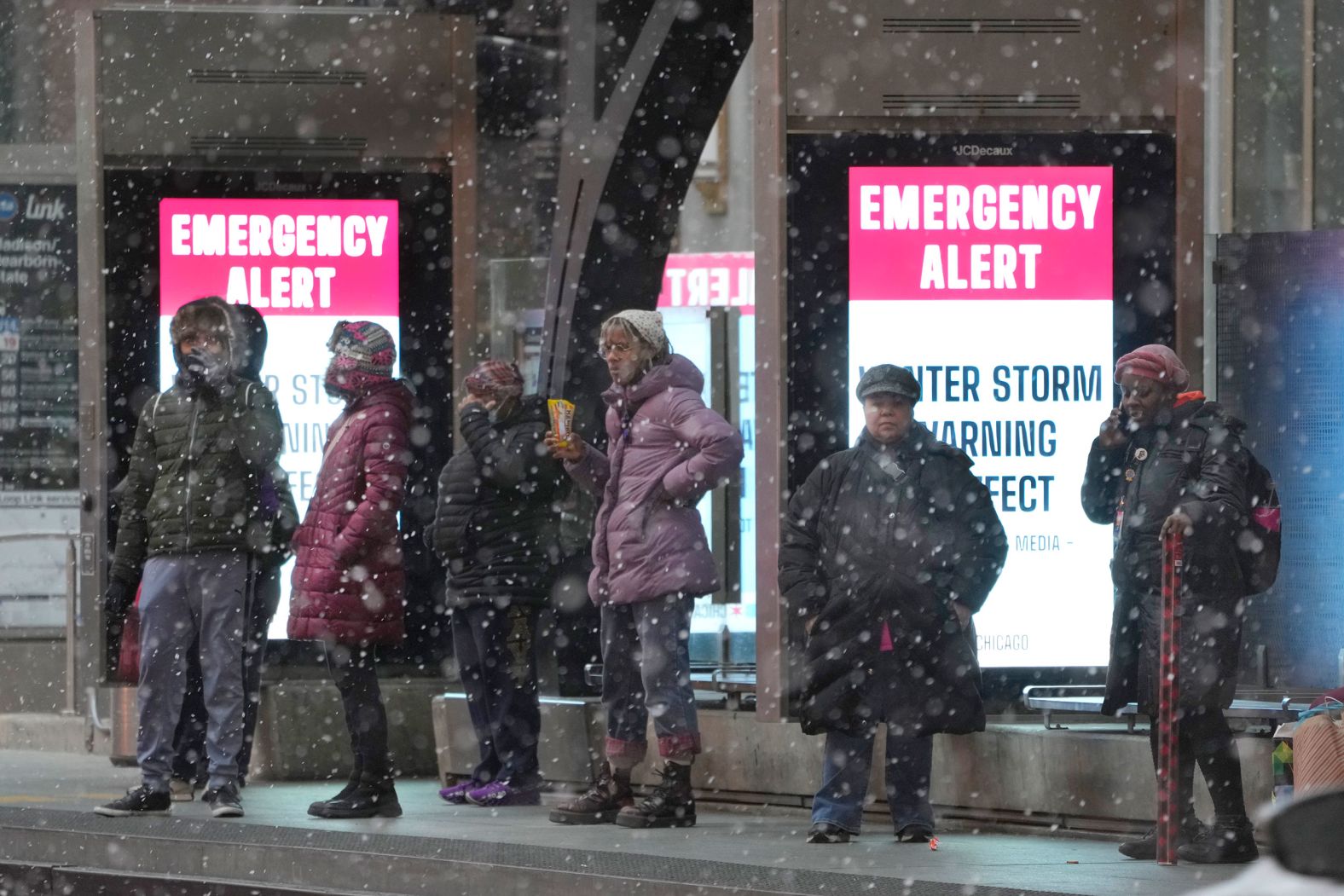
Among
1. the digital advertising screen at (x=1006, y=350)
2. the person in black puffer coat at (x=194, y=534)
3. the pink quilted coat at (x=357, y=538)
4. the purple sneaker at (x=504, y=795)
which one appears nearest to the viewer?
the pink quilted coat at (x=357, y=538)

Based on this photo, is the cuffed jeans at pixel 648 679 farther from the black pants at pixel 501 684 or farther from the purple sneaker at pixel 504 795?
the purple sneaker at pixel 504 795

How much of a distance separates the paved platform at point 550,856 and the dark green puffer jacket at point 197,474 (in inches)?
39.6

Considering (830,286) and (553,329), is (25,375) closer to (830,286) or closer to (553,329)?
(553,329)

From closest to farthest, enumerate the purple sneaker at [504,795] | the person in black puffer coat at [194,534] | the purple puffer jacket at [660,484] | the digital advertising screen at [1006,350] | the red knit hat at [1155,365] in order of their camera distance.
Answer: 1. the red knit hat at [1155,365]
2. the purple puffer jacket at [660,484]
3. the person in black puffer coat at [194,534]
4. the digital advertising screen at [1006,350]
5. the purple sneaker at [504,795]

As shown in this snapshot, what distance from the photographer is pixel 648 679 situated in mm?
9414

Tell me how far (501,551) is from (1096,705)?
2.49 meters

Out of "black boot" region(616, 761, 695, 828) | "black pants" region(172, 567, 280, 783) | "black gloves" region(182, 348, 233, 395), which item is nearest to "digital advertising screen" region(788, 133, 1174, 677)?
"black boot" region(616, 761, 695, 828)

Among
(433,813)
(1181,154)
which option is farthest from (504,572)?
(1181,154)

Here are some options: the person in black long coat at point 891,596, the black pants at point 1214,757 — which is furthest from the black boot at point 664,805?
the black pants at point 1214,757

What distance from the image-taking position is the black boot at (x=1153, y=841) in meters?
8.47

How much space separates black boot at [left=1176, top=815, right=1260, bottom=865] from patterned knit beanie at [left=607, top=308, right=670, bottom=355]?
2.60 meters

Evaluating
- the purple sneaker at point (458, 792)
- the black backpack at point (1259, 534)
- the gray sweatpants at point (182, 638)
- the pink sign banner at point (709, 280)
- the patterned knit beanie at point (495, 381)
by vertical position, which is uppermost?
the pink sign banner at point (709, 280)

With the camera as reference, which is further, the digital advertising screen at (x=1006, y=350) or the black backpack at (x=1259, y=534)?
the digital advertising screen at (x=1006, y=350)

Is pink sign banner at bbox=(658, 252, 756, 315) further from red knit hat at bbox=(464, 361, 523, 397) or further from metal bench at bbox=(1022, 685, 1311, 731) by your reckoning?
metal bench at bbox=(1022, 685, 1311, 731)
